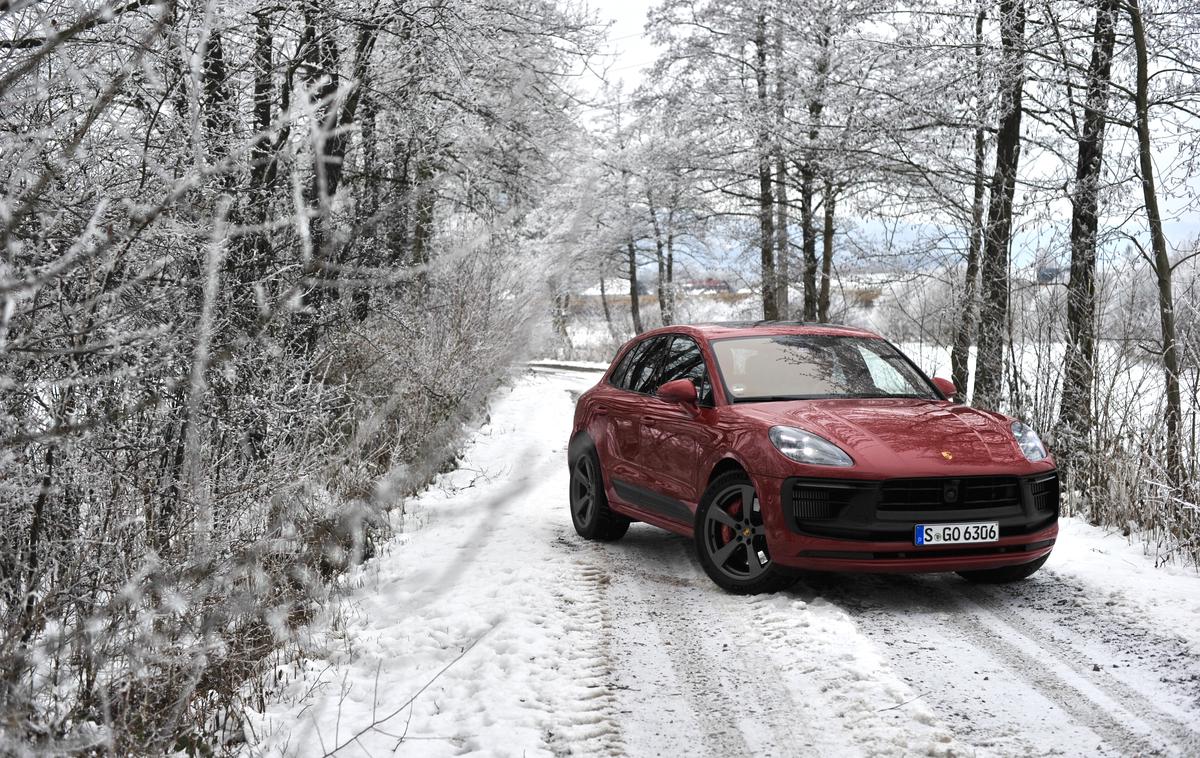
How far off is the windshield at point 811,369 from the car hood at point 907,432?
0.64 feet

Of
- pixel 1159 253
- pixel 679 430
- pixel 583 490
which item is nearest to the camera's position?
pixel 679 430

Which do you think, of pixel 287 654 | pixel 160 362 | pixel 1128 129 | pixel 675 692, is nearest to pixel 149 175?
pixel 160 362

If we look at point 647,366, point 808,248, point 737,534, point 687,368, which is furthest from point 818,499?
point 808,248

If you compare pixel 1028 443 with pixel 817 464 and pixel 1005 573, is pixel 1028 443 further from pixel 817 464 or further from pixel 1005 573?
pixel 817 464

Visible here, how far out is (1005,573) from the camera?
646 centimetres

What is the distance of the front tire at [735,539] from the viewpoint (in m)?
6.18

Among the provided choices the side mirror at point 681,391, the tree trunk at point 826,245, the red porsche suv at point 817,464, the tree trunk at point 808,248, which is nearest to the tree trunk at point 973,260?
the red porsche suv at point 817,464

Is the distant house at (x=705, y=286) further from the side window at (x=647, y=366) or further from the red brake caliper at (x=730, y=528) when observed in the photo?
the red brake caliper at (x=730, y=528)

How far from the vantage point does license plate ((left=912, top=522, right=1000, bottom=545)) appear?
582 cm

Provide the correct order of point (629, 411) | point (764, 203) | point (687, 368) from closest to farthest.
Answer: point (687, 368) → point (629, 411) → point (764, 203)

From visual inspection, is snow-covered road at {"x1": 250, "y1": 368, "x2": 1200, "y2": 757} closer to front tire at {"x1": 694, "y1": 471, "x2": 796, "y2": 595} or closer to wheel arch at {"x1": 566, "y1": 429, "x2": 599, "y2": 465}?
front tire at {"x1": 694, "y1": 471, "x2": 796, "y2": 595}

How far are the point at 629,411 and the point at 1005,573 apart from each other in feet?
9.15

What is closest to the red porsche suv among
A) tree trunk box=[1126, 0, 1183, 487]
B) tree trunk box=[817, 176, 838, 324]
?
tree trunk box=[1126, 0, 1183, 487]

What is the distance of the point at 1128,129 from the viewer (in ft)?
34.6
